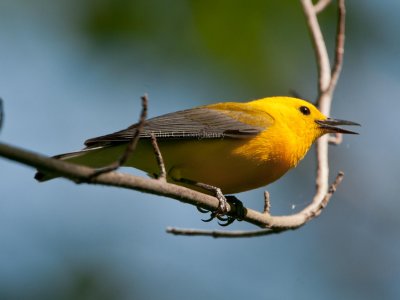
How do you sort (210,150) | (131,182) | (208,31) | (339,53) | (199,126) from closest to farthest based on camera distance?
1. (131,182)
2. (210,150)
3. (199,126)
4. (339,53)
5. (208,31)

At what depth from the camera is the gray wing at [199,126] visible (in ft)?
16.2

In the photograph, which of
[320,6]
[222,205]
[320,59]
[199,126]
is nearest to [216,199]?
[222,205]

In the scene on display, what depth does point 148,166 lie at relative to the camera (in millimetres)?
5219

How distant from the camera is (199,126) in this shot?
543 centimetres

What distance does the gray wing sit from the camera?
493cm

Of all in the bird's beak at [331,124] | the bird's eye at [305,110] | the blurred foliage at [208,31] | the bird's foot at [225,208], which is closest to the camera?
the bird's foot at [225,208]

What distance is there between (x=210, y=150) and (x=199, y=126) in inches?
11.6

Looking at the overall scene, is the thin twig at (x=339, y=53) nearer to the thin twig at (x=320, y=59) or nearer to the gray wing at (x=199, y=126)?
the thin twig at (x=320, y=59)

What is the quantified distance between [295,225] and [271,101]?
6.43ft

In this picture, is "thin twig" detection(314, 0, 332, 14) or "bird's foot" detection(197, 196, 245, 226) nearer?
"bird's foot" detection(197, 196, 245, 226)

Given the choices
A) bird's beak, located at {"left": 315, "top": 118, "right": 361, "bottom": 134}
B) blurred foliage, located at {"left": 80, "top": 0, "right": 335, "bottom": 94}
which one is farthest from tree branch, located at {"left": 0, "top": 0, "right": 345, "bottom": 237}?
blurred foliage, located at {"left": 80, "top": 0, "right": 335, "bottom": 94}

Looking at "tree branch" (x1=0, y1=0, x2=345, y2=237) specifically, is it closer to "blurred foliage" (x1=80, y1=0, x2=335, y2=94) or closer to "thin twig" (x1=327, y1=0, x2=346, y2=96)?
"thin twig" (x1=327, y1=0, x2=346, y2=96)

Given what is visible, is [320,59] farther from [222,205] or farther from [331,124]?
[222,205]

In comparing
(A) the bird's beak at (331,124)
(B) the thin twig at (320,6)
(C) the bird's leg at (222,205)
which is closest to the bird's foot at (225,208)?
(C) the bird's leg at (222,205)
